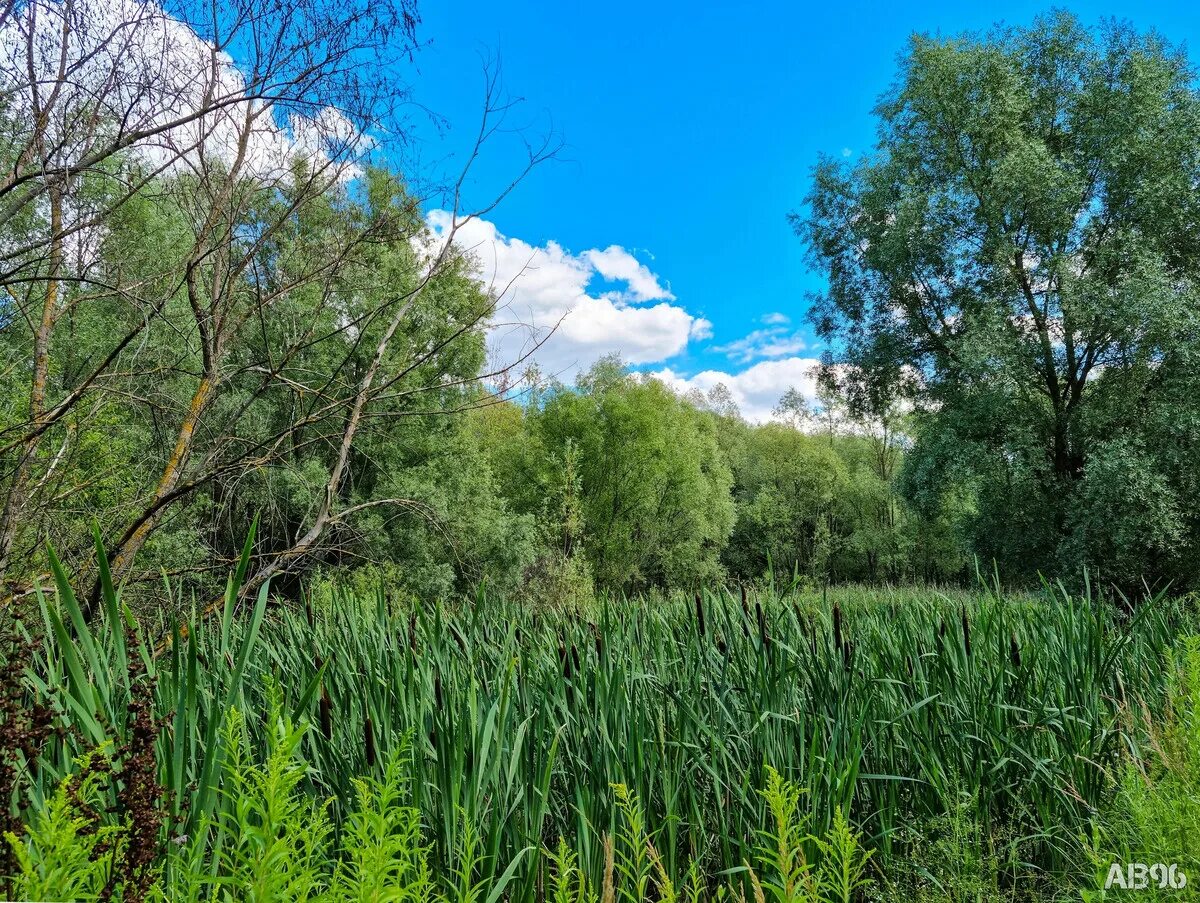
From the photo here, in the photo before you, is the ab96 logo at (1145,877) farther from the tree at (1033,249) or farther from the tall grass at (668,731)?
the tree at (1033,249)

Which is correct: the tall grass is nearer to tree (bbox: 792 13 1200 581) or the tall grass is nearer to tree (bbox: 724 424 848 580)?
tree (bbox: 792 13 1200 581)

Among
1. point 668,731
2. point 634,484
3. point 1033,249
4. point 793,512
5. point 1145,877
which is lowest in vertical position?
point 1145,877

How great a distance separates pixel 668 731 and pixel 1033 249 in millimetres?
Result: 19289

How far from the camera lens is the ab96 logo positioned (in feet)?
4.93

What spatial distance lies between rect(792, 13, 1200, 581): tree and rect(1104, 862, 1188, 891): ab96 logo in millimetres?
15110

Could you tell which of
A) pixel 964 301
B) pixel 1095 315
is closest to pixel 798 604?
pixel 1095 315

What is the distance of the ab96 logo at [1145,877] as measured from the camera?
150cm

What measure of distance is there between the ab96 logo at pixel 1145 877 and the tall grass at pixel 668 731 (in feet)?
1.04

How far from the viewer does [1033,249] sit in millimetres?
16859

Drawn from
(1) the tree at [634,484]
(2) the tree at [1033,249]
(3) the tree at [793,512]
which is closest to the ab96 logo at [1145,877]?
(2) the tree at [1033,249]

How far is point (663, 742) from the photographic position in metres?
1.89

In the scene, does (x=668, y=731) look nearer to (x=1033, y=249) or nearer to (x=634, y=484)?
(x=1033, y=249)

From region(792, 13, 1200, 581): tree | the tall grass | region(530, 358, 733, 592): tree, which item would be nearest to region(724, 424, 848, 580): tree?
region(530, 358, 733, 592): tree

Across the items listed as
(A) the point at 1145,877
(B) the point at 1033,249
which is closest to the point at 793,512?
(B) the point at 1033,249
